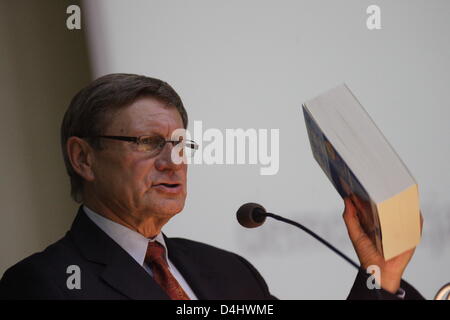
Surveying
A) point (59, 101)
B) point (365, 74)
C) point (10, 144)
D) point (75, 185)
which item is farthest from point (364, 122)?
point (10, 144)

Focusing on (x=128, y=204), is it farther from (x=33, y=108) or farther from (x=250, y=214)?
(x=33, y=108)

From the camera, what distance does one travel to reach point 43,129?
2.08 metres

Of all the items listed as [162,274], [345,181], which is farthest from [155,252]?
[345,181]

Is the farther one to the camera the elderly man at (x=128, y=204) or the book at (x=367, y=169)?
the elderly man at (x=128, y=204)

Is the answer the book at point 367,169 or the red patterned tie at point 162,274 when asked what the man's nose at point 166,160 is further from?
the book at point 367,169

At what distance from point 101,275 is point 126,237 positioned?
14 centimetres

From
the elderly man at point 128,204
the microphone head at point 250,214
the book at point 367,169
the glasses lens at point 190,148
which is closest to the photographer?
the book at point 367,169

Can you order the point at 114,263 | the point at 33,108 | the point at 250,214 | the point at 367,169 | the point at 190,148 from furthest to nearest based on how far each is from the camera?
the point at 33,108, the point at 190,148, the point at 250,214, the point at 114,263, the point at 367,169

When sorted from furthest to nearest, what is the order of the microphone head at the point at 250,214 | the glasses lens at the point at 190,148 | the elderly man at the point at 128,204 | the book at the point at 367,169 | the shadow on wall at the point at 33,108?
the shadow on wall at the point at 33,108
the glasses lens at the point at 190,148
the microphone head at the point at 250,214
the elderly man at the point at 128,204
the book at the point at 367,169

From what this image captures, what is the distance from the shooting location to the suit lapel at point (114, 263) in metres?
1.65

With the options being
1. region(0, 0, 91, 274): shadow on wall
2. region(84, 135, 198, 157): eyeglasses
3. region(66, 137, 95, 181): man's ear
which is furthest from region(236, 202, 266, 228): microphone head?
region(0, 0, 91, 274): shadow on wall

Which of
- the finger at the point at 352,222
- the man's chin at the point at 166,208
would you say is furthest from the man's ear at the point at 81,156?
the finger at the point at 352,222

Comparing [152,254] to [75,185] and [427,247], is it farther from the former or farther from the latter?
[427,247]

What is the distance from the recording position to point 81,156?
1828mm
